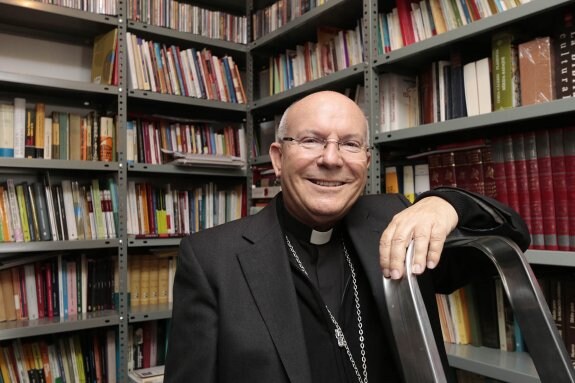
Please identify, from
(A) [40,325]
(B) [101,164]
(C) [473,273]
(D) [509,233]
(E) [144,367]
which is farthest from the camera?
(E) [144,367]

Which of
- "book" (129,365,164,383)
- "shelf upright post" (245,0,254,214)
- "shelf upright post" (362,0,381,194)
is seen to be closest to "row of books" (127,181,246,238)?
"shelf upright post" (245,0,254,214)

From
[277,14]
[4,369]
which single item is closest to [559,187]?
[277,14]

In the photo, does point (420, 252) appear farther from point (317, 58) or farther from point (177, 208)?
point (177, 208)

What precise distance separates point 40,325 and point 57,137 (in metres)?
0.88

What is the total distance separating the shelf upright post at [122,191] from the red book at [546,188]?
5.87 ft

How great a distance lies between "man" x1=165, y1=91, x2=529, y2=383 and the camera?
99 cm

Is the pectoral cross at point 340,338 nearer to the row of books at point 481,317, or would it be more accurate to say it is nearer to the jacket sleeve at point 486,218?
the jacket sleeve at point 486,218

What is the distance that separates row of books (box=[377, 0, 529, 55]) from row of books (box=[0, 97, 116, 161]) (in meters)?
1.41

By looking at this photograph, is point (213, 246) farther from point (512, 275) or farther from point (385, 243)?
point (512, 275)

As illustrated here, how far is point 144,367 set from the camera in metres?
2.39

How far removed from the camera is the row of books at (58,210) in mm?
2039

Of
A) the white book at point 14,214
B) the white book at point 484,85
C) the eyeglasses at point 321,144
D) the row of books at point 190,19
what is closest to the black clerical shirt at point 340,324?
the eyeglasses at point 321,144

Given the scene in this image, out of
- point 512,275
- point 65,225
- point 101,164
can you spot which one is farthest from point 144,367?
point 512,275

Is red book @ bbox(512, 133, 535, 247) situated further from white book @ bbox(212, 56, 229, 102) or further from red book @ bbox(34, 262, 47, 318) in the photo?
red book @ bbox(34, 262, 47, 318)
